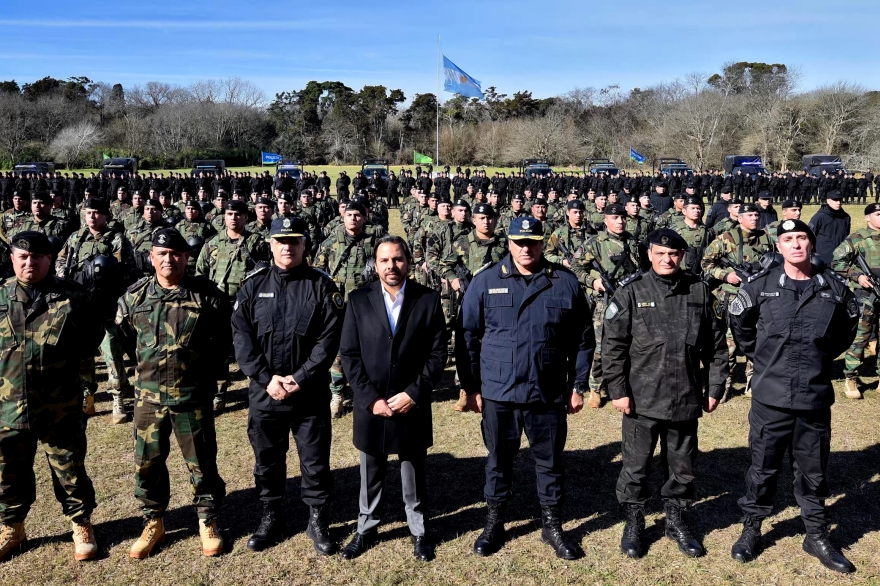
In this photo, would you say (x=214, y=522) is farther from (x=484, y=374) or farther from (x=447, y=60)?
(x=447, y=60)

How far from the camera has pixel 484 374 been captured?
4051 mm

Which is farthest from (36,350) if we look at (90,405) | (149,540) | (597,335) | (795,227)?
(597,335)

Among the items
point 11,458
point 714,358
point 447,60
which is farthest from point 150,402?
point 447,60

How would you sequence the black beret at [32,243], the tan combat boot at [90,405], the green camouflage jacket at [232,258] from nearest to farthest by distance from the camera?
1. the black beret at [32,243]
2. the tan combat boot at [90,405]
3. the green camouflage jacket at [232,258]

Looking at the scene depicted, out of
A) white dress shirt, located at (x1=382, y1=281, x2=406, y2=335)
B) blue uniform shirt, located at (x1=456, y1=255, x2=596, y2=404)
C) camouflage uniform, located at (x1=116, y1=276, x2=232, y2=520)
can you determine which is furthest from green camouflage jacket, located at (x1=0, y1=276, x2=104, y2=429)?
blue uniform shirt, located at (x1=456, y1=255, x2=596, y2=404)

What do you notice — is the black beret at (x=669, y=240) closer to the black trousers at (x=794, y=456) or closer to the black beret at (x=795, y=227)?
the black beret at (x=795, y=227)

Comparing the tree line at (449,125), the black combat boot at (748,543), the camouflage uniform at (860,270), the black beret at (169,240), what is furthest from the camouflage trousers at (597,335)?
the tree line at (449,125)

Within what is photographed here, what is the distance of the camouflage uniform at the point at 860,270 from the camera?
6.82 meters

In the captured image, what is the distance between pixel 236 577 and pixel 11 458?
152cm

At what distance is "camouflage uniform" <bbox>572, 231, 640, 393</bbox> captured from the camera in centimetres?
675

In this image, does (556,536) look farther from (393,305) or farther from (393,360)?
(393,305)

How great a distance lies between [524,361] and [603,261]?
10.6 feet

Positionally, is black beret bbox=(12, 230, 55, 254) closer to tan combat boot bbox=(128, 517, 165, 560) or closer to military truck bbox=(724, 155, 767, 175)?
tan combat boot bbox=(128, 517, 165, 560)

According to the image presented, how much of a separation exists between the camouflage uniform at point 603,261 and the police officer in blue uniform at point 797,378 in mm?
2659
